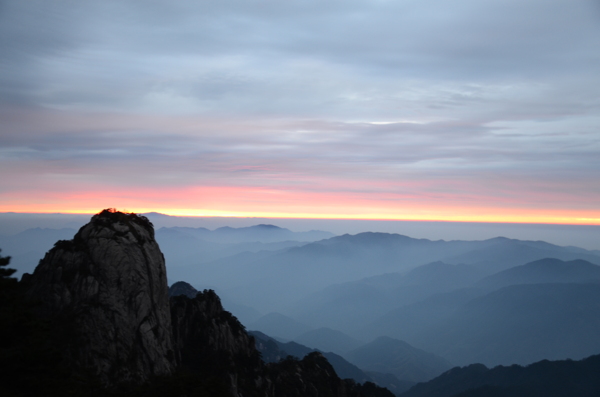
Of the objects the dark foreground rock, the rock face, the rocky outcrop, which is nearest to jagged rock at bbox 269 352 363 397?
the rocky outcrop

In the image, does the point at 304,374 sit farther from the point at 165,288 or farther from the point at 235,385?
the point at 165,288

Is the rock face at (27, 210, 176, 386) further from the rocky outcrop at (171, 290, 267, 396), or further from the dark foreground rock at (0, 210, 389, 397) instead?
the rocky outcrop at (171, 290, 267, 396)

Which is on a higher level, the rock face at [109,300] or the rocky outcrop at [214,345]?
the rock face at [109,300]

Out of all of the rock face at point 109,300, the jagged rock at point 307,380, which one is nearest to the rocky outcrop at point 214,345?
the jagged rock at point 307,380

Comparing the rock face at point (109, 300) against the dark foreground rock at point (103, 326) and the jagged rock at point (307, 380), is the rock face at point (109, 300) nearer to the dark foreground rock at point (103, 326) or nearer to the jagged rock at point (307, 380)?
the dark foreground rock at point (103, 326)

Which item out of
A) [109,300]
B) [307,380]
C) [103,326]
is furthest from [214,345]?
[307,380]

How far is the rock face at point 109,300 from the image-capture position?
44.0 metres

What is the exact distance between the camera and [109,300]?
4731cm

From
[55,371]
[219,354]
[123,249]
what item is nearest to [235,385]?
[219,354]

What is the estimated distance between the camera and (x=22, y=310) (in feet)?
105

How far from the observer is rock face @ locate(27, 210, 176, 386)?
4397 cm

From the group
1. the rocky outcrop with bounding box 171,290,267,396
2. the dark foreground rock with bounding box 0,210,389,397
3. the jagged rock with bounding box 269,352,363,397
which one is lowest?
the jagged rock with bounding box 269,352,363,397

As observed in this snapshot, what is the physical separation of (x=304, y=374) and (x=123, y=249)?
5525cm

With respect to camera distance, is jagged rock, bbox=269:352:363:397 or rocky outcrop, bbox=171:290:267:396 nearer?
rocky outcrop, bbox=171:290:267:396
